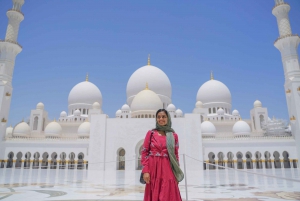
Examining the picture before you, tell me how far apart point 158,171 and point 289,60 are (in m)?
20.0

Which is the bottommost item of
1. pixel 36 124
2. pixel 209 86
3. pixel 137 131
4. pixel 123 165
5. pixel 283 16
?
pixel 123 165

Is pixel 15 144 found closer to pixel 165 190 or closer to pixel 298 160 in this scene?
pixel 165 190

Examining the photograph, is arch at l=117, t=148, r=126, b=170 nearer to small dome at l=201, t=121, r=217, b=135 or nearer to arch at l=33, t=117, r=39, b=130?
small dome at l=201, t=121, r=217, b=135

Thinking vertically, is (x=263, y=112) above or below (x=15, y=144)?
above

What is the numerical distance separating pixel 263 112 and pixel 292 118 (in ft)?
19.1

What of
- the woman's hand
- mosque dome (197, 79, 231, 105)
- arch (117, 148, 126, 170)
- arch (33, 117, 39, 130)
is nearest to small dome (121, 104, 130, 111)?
arch (117, 148, 126, 170)

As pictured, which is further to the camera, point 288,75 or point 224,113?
point 224,113

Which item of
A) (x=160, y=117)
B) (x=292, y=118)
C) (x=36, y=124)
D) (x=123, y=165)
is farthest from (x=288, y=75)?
(x=36, y=124)

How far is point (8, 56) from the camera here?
1906cm

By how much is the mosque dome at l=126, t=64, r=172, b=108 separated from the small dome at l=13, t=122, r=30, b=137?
1002cm

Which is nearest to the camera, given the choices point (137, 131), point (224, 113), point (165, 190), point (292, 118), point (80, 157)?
point (165, 190)

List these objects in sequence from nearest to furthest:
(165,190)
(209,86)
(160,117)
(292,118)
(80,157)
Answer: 1. (165,190)
2. (160,117)
3. (292,118)
4. (80,157)
5. (209,86)

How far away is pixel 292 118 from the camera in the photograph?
59.2ft

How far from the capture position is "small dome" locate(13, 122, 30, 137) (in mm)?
20844
